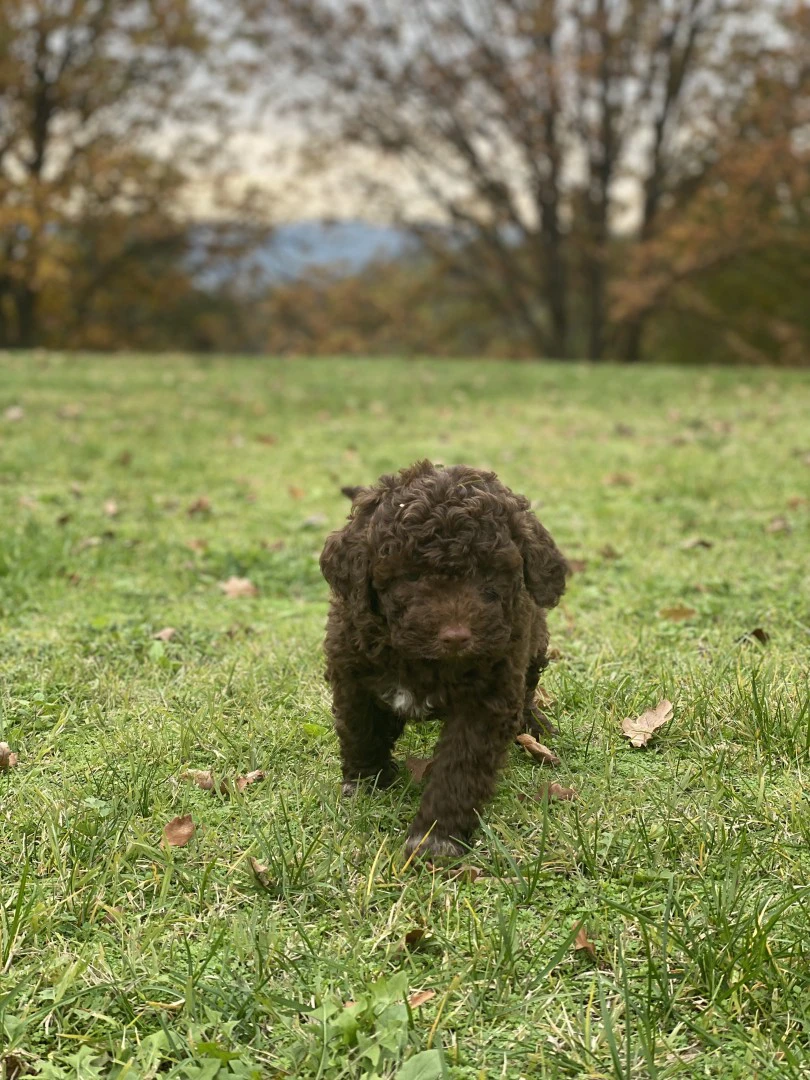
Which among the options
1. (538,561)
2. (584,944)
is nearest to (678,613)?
(538,561)

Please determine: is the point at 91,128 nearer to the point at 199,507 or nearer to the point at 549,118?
the point at 549,118

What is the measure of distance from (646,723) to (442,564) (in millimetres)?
1330

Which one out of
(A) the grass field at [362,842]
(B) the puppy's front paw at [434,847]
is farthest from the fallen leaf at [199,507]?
(B) the puppy's front paw at [434,847]

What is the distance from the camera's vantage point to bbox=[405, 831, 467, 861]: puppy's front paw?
3.02 m

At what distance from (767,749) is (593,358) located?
29.0 meters

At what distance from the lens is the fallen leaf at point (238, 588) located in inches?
228

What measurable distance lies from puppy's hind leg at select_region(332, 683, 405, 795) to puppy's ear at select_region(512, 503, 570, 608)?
2.00 feet

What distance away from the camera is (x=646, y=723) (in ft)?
12.5

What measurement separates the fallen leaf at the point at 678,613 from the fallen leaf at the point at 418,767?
2.02 metres

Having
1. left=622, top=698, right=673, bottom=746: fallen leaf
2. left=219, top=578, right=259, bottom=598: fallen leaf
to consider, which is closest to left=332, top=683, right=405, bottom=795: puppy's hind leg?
left=622, top=698, right=673, bottom=746: fallen leaf

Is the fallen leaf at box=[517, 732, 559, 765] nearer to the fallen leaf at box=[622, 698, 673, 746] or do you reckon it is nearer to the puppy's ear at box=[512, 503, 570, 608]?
the fallen leaf at box=[622, 698, 673, 746]

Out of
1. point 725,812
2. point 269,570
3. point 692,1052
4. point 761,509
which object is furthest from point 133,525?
point 692,1052

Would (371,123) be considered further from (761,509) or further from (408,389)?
(761,509)

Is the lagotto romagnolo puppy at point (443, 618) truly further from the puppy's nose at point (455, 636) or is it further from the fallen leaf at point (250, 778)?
the fallen leaf at point (250, 778)
